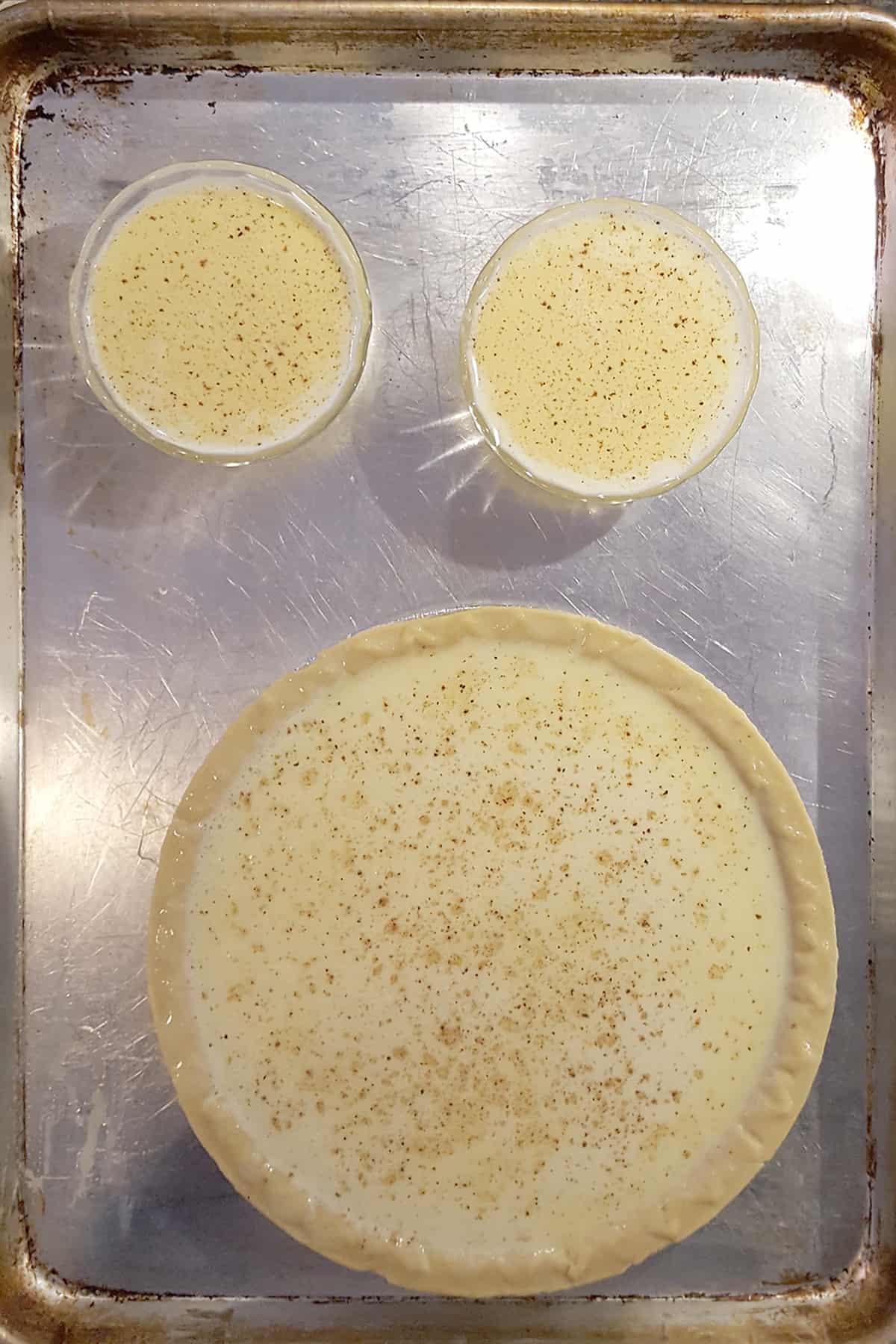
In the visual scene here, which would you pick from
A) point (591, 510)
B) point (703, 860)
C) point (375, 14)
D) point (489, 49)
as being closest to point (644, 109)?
point (489, 49)

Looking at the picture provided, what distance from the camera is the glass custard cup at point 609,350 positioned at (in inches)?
57.6

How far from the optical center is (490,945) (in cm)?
151

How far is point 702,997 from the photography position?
1507mm

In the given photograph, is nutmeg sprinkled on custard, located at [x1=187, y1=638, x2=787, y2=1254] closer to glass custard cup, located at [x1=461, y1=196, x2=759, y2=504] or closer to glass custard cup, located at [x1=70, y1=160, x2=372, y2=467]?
glass custard cup, located at [x1=461, y1=196, x2=759, y2=504]

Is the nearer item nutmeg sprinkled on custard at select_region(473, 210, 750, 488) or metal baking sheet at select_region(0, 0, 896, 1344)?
nutmeg sprinkled on custard at select_region(473, 210, 750, 488)

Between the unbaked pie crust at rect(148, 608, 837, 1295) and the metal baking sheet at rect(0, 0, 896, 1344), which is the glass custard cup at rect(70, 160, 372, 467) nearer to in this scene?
the metal baking sheet at rect(0, 0, 896, 1344)

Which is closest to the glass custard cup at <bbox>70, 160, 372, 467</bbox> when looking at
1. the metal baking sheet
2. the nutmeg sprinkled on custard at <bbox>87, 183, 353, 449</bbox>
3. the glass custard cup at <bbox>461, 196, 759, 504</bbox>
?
the nutmeg sprinkled on custard at <bbox>87, 183, 353, 449</bbox>

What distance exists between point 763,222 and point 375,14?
673 mm

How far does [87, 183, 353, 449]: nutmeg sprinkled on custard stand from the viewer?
57.9 inches

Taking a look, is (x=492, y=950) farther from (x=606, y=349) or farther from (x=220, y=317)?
(x=220, y=317)

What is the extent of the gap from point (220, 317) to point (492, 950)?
1.02 metres

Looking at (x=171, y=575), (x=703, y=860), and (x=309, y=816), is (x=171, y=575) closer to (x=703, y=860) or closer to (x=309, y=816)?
(x=309, y=816)

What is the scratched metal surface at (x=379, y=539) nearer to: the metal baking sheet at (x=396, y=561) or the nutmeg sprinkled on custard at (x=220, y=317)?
the metal baking sheet at (x=396, y=561)

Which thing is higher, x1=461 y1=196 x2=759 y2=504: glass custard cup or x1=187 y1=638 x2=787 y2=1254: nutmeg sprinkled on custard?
x1=461 y1=196 x2=759 y2=504: glass custard cup
